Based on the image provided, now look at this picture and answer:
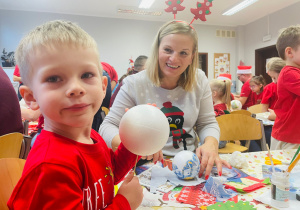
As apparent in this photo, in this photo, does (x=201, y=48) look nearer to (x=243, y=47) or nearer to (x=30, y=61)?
(x=243, y=47)

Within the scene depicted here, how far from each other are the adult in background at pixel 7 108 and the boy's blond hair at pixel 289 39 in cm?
241

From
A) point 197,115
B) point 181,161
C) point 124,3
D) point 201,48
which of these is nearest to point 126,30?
point 124,3

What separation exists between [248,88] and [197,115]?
166 inches

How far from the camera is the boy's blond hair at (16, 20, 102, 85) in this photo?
66 cm

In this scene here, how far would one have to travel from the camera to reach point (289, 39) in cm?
221

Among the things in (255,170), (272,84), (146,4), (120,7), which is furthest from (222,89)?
(120,7)

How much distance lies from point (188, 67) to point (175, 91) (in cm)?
21

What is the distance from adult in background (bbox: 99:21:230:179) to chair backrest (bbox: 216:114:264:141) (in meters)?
0.60

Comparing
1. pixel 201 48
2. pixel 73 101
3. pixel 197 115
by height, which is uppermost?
pixel 201 48

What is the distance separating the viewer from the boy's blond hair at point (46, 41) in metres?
0.66

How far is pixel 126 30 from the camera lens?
26.2 ft

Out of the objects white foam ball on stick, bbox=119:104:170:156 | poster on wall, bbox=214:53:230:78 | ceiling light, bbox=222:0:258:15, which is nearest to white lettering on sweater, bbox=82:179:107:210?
white foam ball on stick, bbox=119:104:170:156

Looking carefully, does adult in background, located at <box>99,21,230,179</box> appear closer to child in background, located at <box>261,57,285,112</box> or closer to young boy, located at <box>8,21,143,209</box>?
young boy, located at <box>8,21,143,209</box>

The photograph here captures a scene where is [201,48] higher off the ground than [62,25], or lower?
higher
